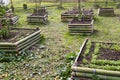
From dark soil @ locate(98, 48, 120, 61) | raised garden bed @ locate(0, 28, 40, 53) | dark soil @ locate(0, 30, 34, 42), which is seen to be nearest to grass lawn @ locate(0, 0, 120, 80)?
raised garden bed @ locate(0, 28, 40, 53)

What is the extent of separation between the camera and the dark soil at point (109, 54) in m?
6.34

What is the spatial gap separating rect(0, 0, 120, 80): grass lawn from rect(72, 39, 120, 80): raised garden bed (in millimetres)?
971

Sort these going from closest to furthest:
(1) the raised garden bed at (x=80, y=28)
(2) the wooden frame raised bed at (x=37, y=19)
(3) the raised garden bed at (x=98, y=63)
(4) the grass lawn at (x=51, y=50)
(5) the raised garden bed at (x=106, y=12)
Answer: (3) the raised garden bed at (x=98, y=63) → (4) the grass lawn at (x=51, y=50) → (1) the raised garden bed at (x=80, y=28) → (2) the wooden frame raised bed at (x=37, y=19) → (5) the raised garden bed at (x=106, y=12)

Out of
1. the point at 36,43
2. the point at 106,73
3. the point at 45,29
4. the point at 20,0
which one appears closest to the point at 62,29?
the point at 45,29

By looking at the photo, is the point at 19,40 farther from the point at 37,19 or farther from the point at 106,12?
the point at 106,12

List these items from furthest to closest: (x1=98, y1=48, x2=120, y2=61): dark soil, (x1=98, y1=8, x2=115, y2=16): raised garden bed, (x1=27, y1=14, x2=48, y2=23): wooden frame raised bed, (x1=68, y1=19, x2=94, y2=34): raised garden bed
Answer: (x1=98, y1=8, x2=115, y2=16): raised garden bed → (x1=27, y1=14, x2=48, y2=23): wooden frame raised bed → (x1=68, y1=19, x2=94, y2=34): raised garden bed → (x1=98, y1=48, x2=120, y2=61): dark soil

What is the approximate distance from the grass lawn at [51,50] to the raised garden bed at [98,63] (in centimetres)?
97

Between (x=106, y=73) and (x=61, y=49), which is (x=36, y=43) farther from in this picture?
(x=106, y=73)

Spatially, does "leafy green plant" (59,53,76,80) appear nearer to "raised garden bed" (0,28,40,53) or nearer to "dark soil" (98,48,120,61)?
"dark soil" (98,48,120,61)

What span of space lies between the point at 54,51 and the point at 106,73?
3.48 meters

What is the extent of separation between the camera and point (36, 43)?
31.0ft

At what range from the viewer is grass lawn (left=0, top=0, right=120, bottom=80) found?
22.4ft

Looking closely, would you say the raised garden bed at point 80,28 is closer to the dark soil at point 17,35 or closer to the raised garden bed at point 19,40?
the raised garden bed at point 19,40

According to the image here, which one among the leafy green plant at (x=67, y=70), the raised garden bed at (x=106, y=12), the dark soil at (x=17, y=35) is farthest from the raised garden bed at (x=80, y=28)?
the raised garden bed at (x=106, y=12)
